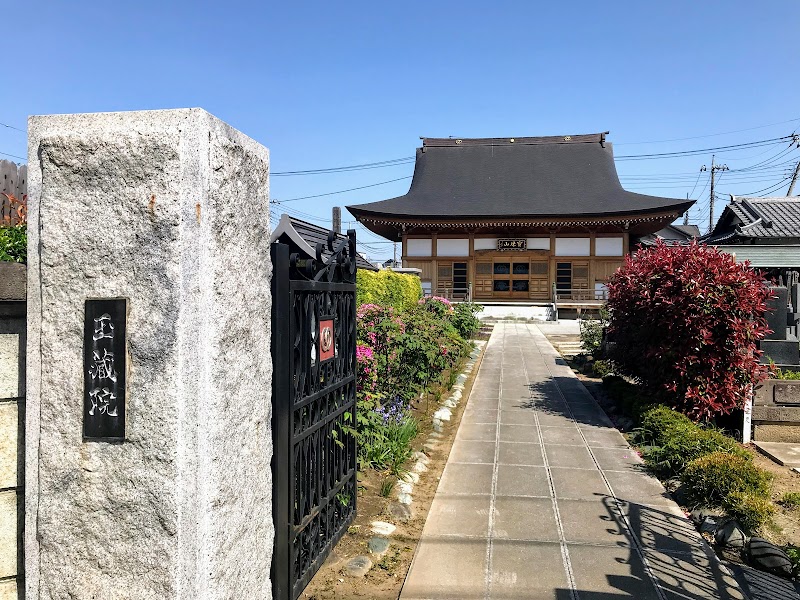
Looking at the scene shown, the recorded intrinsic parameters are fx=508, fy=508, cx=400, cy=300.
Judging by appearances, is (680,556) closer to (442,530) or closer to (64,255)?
(442,530)

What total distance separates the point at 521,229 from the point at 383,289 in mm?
16112

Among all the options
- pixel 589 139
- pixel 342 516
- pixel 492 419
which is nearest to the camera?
pixel 342 516

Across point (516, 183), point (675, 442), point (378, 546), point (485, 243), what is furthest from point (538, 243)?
point (378, 546)

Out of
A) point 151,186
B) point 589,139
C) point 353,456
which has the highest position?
point 589,139

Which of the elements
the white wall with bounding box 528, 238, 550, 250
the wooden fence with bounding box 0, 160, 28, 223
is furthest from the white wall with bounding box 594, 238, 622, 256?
the wooden fence with bounding box 0, 160, 28, 223

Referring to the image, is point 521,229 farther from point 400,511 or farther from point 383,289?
point 400,511

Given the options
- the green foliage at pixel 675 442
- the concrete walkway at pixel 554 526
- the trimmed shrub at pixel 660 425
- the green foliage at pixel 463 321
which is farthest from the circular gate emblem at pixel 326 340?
the green foliage at pixel 463 321

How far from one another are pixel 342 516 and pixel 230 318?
1972mm

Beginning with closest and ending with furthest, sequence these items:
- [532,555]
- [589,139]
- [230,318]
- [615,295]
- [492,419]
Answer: [230,318] < [532,555] < [492,419] < [615,295] < [589,139]

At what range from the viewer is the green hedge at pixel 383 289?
884 cm

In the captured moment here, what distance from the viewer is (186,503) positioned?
183cm

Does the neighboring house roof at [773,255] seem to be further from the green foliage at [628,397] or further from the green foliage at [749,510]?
the green foliage at [749,510]

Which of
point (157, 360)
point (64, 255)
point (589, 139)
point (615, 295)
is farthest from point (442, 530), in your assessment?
point (589, 139)

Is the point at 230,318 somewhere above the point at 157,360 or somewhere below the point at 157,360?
above
